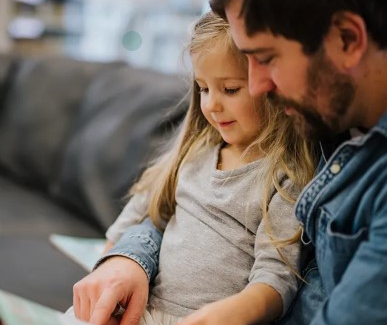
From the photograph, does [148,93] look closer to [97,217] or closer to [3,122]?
[97,217]

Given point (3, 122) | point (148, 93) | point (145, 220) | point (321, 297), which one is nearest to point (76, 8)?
point (3, 122)

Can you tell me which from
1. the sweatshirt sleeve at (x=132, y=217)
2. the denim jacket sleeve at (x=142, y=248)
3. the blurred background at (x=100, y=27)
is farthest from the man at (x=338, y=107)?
the blurred background at (x=100, y=27)

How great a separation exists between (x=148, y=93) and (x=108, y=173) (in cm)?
29

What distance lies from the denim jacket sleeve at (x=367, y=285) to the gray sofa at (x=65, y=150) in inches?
33.4

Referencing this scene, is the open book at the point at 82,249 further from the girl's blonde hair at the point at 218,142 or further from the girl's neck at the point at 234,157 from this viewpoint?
the girl's neck at the point at 234,157

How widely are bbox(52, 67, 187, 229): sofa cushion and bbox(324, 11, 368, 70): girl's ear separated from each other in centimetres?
98

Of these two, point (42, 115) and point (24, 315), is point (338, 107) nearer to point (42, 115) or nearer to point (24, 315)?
point (24, 315)

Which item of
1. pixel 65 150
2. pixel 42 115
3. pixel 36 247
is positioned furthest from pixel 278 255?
pixel 42 115

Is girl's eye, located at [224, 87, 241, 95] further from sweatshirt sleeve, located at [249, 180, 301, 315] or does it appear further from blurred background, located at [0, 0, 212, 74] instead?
blurred background, located at [0, 0, 212, 74]

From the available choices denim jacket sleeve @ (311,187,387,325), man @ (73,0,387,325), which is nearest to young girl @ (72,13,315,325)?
man @ (73,0,387,325)

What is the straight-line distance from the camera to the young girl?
1035 millimetres

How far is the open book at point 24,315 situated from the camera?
881 millimetres

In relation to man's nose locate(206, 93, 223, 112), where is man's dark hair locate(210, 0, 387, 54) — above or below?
above

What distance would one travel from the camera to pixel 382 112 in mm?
884
